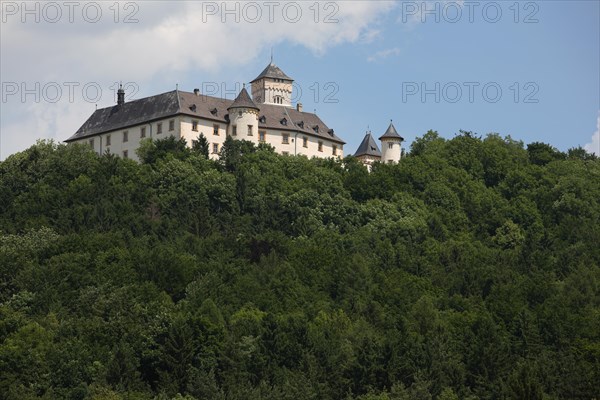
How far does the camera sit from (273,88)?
124125 millimetres

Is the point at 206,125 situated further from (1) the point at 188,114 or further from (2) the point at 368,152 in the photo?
(2) the point at 368,152

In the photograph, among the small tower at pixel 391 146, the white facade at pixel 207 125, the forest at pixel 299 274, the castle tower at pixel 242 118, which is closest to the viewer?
the forest at pixel 299 274

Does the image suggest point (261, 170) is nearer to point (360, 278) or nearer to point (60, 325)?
point (360, 278)

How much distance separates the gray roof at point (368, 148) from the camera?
123000 millimetres

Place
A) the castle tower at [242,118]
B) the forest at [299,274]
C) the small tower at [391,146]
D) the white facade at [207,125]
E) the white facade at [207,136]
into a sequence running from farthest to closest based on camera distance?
the small tower at [391,146] < the castle tower at [242,118] < the white facade at [207,125] < the white facade at [207,136] < the forest at [299,274]

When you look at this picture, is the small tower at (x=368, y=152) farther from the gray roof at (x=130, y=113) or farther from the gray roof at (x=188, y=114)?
the gray roof at (x=130, y=113)

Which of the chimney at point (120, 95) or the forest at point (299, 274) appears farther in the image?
the chimney at point (120, 95)

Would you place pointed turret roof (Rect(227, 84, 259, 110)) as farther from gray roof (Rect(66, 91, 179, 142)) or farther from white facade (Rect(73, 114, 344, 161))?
gray roof (Rect(66, 91, 179, 142))

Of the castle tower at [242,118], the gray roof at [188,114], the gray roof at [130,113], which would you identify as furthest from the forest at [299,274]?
the gray roof at [130,113]

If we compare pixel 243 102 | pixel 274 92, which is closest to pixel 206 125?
pixel 243 102

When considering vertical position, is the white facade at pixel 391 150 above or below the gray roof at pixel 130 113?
below

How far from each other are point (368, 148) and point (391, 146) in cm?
349

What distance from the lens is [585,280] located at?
92.8 m

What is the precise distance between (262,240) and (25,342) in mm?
26153
